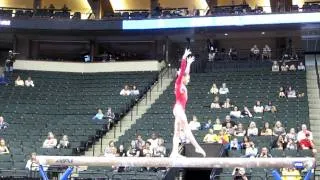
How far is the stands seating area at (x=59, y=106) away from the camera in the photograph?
776 inches

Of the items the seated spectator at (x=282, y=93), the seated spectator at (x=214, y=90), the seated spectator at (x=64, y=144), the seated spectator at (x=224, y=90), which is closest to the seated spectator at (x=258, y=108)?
the seated spectator at (x=282, y=93)

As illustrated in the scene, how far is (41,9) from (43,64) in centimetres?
299

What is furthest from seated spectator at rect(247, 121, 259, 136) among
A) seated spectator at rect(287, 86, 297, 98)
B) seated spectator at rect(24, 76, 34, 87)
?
seated spectator at rect(24, 76, 34, 87)

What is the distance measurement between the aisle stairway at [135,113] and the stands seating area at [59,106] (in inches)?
10.2

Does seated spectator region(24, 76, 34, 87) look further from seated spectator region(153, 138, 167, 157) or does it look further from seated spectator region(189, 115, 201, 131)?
seated spectator region(153, 138, 167, 157)

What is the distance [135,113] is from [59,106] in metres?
3.40

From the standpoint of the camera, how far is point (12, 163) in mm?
17891

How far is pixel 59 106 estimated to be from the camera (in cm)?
2436

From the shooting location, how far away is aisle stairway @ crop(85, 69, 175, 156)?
20281mm

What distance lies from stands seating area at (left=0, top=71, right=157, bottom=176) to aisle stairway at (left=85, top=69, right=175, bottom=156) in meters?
0.26

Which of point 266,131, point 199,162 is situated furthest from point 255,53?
point 199,162

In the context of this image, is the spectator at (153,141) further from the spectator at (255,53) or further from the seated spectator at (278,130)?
the spectator at (255,53)

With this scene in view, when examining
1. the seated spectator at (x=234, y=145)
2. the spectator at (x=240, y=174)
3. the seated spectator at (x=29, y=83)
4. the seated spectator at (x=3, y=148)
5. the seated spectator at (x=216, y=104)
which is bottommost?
the spectator at (x=240, y=174)

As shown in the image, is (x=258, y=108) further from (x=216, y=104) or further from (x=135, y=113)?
(x=135, y=113)
